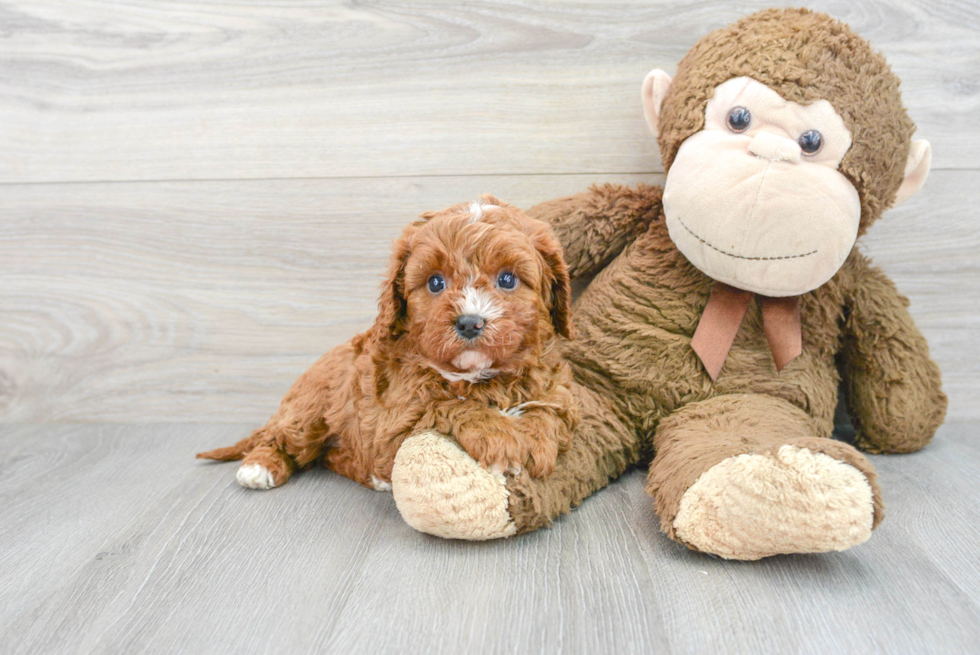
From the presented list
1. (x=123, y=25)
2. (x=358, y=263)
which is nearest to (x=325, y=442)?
(x=358, y=263)

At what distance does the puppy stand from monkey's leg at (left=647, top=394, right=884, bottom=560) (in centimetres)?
17

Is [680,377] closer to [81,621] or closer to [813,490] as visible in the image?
[813,490]

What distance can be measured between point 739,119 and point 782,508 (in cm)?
55

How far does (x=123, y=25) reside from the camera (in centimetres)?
130

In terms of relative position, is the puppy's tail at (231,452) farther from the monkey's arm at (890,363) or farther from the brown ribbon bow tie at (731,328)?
the monkey's arm at (890,363)

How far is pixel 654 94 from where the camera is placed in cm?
114

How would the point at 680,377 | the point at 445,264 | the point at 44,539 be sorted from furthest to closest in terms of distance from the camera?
the point at 680,377 → the point at 44,539 → the point at 445,264

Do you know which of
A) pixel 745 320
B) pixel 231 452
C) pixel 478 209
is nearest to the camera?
pixel 478 209

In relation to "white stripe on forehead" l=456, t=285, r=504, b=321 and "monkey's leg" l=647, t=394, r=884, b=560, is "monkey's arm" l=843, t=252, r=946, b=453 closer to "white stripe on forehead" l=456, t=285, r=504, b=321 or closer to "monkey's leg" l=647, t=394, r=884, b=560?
"monkey's leg" l=647, t=394, r=884, b=560

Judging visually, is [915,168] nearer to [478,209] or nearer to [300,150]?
[478,209]

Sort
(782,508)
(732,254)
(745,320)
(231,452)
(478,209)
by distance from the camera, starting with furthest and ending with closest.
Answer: (231,452)
(745,320)
(732,254)
(478,209)
(782,508)

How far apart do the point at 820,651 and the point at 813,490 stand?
17cm

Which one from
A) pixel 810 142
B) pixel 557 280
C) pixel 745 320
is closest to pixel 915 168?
pixel 810 142

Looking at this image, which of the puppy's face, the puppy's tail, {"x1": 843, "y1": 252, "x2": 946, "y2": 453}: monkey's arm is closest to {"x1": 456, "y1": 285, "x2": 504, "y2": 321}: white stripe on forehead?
the puppy's face
